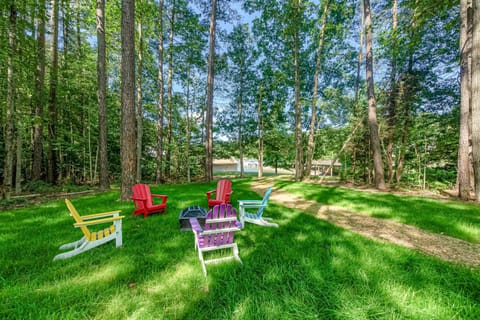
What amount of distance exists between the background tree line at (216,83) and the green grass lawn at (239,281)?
3579mm

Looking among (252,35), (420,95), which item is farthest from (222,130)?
(420,95)

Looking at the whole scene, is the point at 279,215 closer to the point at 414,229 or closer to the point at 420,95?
the point at 414,229

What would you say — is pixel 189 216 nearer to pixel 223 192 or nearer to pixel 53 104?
pixel 223 192

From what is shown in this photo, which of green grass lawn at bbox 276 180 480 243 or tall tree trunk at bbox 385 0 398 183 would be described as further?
tall tree trunk at bbox 385 0 398 183

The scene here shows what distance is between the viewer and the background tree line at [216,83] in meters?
6.27

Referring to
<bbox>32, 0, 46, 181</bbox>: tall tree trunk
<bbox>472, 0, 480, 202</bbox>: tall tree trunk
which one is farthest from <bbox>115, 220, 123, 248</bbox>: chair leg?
<bbox>32, 0, 46, 181</bbox>: tall tree trunk

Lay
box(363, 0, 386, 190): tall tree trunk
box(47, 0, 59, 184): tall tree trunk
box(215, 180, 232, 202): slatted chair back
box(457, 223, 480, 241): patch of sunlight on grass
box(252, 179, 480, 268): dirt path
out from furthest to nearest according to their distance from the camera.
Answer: box(47, 0, 59, 184): tall tree trunk
box(363, 0, 386, 190): tall tree trunk
box(215, 180, 232, 202): slatted chair back
box(457, 223, 480, 241): patch of sunlight on grass
box(252, 179, 480, 268): dirt path

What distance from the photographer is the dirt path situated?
8.77 ft

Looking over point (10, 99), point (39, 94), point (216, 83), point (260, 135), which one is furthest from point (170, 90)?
point (260, 135)

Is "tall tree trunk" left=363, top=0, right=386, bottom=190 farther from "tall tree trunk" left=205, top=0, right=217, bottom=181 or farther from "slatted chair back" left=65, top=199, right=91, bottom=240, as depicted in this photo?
"slatted chair back" left=65, top=199, right=91, bottom=240

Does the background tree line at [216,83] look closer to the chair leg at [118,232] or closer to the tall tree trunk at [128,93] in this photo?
the tall tree trunk at [128,93]

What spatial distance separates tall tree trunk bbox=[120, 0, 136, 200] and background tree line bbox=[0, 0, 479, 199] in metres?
0.03

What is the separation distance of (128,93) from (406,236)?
26.7 feet

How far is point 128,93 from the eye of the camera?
5465mm
